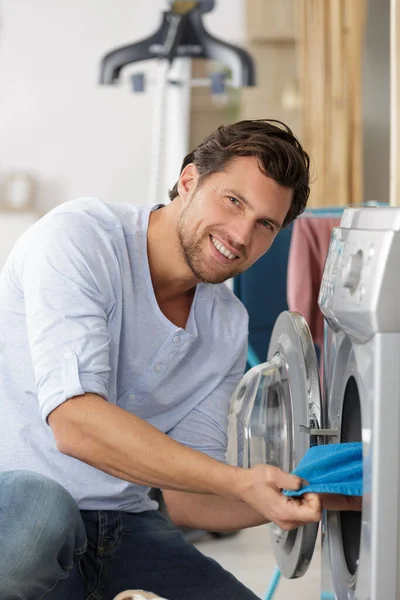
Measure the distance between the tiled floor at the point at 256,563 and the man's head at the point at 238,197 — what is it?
111cm

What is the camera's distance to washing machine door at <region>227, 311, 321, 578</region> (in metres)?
1.43

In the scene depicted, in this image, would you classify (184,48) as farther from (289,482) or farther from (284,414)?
(289,482)

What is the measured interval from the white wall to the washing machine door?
2909 millimetres

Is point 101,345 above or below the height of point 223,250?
below

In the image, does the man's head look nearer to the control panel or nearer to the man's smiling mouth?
the man's smiling mouth

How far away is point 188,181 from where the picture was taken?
5.75ft

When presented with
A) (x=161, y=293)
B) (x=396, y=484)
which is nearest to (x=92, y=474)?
(x=161, y=293)

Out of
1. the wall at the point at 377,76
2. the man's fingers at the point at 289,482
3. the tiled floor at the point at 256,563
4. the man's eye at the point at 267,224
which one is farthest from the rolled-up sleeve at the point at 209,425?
the wall at the point at 377,76

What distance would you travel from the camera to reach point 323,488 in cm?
118

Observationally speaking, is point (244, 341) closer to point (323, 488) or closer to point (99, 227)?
point (99, 227)

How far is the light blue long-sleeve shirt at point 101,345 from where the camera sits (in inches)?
54.6

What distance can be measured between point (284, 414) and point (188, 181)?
1.66ft

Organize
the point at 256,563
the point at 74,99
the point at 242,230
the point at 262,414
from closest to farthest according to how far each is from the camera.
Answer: the point at 242,230 < the point at 262,414 < the point at 256,563 < the point at 74,99

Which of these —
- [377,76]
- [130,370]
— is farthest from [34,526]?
[377,76]
